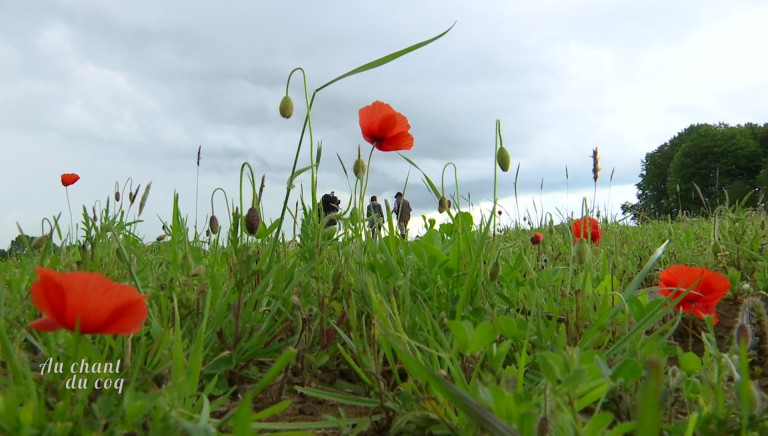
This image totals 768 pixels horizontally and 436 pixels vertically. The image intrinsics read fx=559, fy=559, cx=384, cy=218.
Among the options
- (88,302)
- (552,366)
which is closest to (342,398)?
(552,366)

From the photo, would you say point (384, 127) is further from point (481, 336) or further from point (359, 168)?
point (481, 336)

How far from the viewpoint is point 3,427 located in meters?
1.03

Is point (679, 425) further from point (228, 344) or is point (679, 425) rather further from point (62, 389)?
point (62, 389)

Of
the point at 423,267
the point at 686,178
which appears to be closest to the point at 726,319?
the point at 423,267

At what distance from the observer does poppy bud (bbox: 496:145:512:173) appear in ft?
6.51

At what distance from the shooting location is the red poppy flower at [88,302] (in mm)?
962

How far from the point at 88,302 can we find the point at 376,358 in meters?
0.75

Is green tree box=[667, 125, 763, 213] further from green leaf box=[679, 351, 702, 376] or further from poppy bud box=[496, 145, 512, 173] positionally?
green leaf box=[679, 351, 702, 376]

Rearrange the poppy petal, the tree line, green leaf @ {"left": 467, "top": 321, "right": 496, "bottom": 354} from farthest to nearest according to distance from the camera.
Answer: the tree line → green leaf @ {"left": 467, "top": 321, "right": 496, "bottom": 354} → the poppy petal

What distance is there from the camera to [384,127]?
81.5 inches

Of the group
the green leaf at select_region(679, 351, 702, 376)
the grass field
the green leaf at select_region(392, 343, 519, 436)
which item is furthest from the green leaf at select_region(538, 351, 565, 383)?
the green leaf at select_region(679, 351, 702, 376)

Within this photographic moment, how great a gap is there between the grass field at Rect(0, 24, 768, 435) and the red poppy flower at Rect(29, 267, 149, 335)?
5 cm

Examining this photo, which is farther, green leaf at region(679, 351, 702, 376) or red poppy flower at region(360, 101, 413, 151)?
red poppy flower at region(360, 101, 413, 151)

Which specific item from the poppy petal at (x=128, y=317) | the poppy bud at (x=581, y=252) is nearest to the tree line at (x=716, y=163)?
the poppy bud at (x=581, y=252)
